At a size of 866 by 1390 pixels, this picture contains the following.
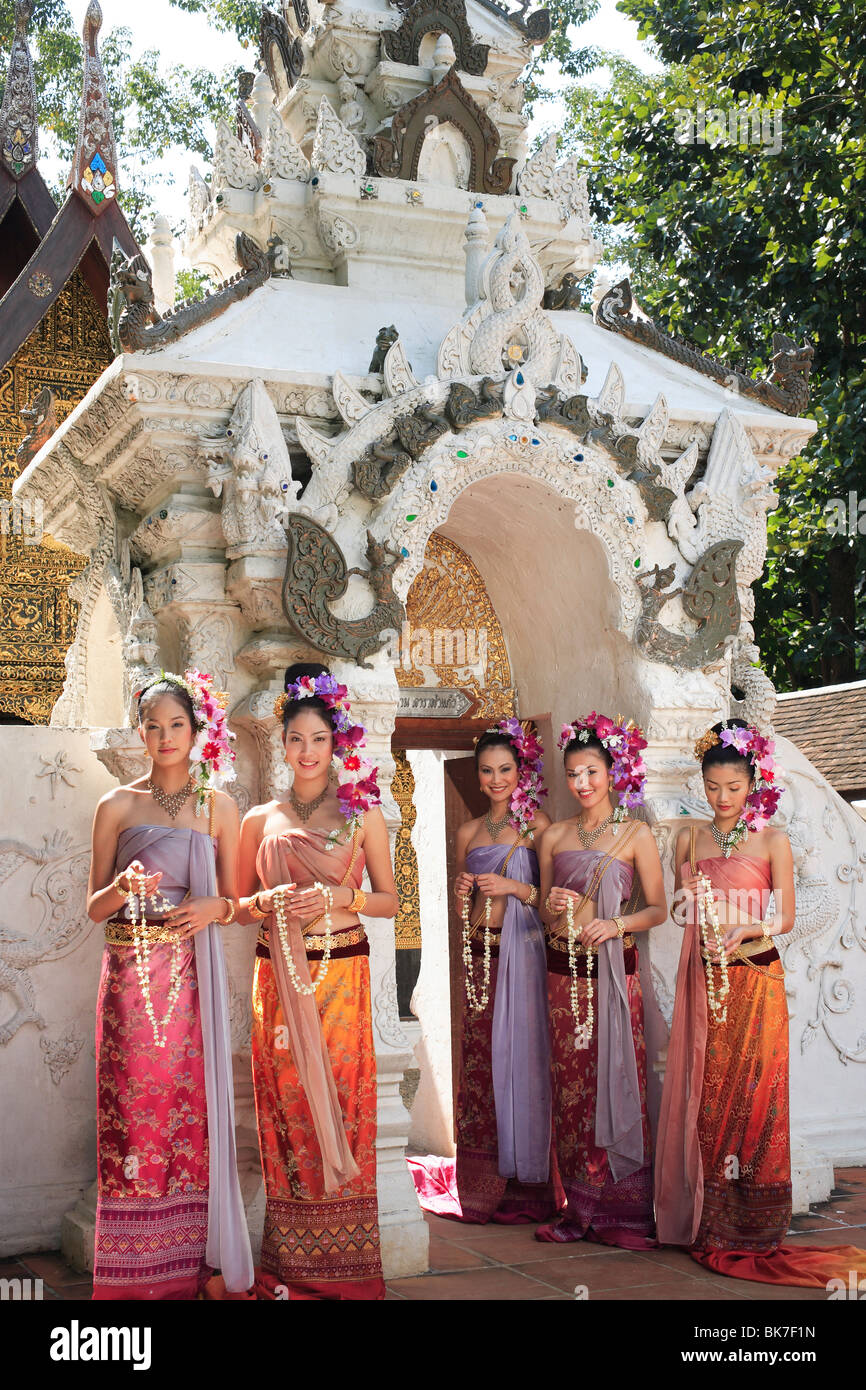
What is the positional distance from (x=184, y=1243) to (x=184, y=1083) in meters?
0.47

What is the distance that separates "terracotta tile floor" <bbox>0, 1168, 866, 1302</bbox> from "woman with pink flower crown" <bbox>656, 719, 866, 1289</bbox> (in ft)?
0.71

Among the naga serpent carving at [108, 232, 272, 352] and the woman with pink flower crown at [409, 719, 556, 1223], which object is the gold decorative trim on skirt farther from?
the naga serpent carving at [108, 232, 272, 352]

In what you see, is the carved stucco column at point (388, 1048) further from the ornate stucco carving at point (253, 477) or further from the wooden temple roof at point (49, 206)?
the wooden temple roof at point (49, 206)

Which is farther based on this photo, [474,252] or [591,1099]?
[474,252]

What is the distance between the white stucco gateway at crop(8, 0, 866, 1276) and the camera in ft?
17.1

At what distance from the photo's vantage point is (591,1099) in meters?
5.35

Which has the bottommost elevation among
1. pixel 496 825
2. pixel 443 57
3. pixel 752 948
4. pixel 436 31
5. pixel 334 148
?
pixel 752 948

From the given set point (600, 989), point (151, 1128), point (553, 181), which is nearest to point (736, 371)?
point (553, 181)

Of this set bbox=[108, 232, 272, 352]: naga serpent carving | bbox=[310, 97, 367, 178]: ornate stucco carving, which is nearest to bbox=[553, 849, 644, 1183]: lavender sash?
bbox=[108, 232, 272, 352]: naga serpent carving

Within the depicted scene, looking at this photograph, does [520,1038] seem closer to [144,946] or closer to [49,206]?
[144,946]

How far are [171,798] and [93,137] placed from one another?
17.6 ft

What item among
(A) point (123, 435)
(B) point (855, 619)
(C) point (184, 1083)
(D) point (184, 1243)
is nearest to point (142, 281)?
(A) point (123, 435)

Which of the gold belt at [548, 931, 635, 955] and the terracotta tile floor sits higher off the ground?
the gold belt at [548, 931, 635, 955]

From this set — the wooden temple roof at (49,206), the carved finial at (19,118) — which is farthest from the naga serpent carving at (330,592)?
the carved finial at (19,118)
